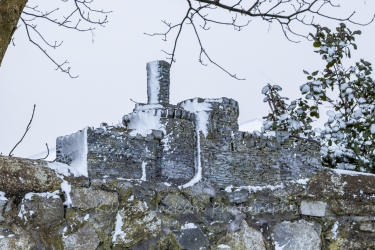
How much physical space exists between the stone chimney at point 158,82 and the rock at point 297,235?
0.95 metres

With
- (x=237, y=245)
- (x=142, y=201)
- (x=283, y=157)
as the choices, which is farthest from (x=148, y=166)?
(x=283, y=157)

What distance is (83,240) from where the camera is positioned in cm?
292

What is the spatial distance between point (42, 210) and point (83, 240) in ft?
0.82

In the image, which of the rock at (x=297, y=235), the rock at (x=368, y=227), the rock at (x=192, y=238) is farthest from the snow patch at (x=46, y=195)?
the rock at (x=368, y=227)

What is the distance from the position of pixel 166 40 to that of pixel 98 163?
1440mm

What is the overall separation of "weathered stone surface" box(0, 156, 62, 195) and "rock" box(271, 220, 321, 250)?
4.23ft

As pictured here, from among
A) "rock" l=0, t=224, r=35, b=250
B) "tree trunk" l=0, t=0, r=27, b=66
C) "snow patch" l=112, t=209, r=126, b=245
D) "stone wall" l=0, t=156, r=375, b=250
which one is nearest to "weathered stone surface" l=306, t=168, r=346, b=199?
"stone wall" l=0, t=156, r=375, b=250

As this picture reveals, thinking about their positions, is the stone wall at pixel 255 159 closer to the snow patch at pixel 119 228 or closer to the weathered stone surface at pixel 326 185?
the weathered stone surface at pixel 326 185

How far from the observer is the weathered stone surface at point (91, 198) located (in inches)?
115

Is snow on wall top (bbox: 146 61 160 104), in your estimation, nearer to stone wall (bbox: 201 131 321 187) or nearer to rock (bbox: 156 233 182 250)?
stone wall (bbox: 201 131 321 187)

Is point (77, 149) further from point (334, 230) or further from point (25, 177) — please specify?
point (334, 230)

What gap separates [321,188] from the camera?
371 centimetres

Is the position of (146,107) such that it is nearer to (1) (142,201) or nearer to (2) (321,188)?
(1) (142,201)

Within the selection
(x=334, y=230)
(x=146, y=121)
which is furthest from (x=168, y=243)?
→ (x=334, y=230)
